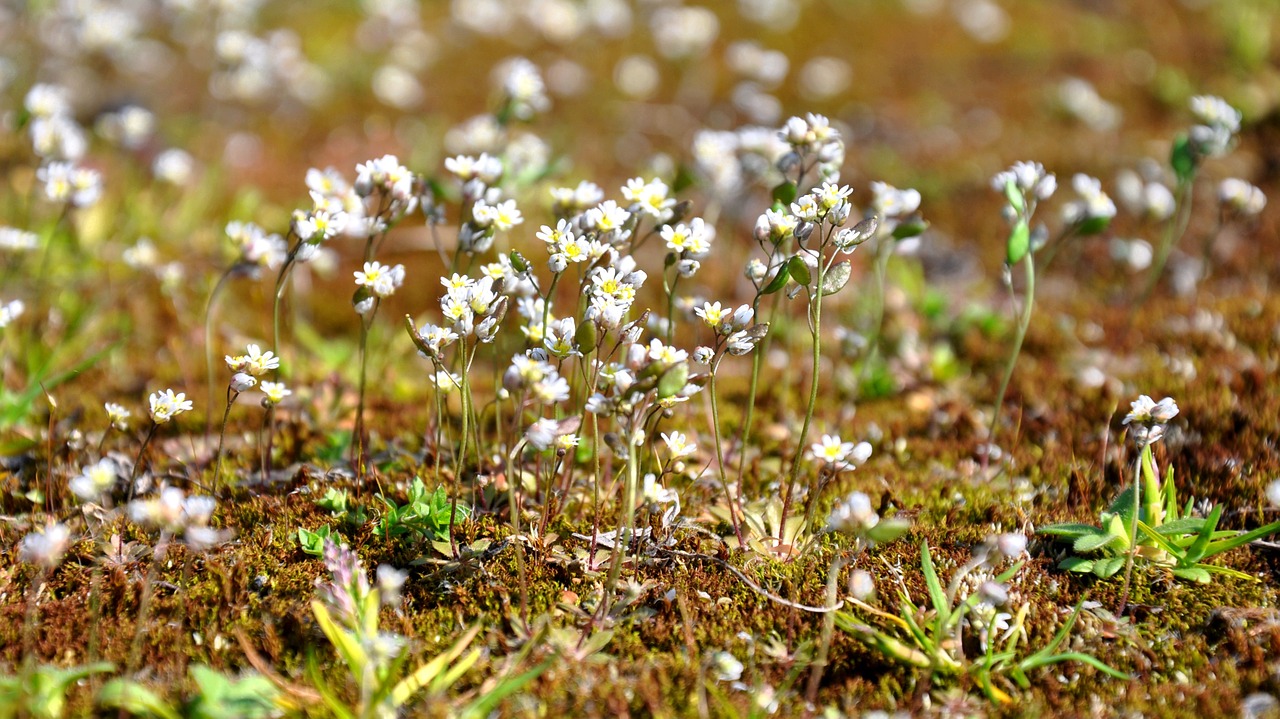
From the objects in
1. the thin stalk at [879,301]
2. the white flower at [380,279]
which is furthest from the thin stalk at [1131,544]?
the white flower at [380,279]

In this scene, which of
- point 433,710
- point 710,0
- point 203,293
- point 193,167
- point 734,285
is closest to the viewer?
point 433,710

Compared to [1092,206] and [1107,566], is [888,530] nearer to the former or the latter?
[1107,566]

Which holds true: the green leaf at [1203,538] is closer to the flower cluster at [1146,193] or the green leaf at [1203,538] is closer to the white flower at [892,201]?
the white flower at [892,201]

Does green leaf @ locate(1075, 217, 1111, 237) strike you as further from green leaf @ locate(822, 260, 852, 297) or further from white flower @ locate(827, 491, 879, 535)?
white flower @ locate(827, 491, 879, 535)

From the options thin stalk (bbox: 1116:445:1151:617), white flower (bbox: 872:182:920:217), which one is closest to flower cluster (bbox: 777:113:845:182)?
white flower (bbox: 872:182:920:217)

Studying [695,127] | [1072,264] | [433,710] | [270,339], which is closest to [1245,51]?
[1072,264]

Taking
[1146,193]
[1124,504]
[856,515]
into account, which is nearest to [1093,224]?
[1124,504]

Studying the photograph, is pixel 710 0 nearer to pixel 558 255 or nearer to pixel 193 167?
pixel 193 167
